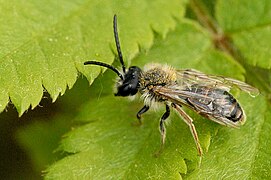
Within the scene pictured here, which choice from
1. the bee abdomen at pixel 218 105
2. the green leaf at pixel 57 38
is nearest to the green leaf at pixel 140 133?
the bee abdomen at pixel 218 105

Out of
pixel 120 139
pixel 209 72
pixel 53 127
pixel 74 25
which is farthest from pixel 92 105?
pixel 53 127

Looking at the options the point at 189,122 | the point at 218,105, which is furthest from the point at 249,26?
the point at 189,122

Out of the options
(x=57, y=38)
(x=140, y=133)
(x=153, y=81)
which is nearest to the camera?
(x=57, y=38)

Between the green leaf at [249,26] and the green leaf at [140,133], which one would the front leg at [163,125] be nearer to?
the green leaf at [140,133]

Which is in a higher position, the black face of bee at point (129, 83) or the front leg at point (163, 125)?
the black face of bee at point (129, 83)

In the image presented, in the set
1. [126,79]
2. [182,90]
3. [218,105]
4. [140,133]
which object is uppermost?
[126,79]

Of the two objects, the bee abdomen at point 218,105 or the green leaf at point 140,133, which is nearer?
the green leaf at point 140,133

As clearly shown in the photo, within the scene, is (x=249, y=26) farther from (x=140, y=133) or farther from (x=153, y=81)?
(x=140, y=133)
